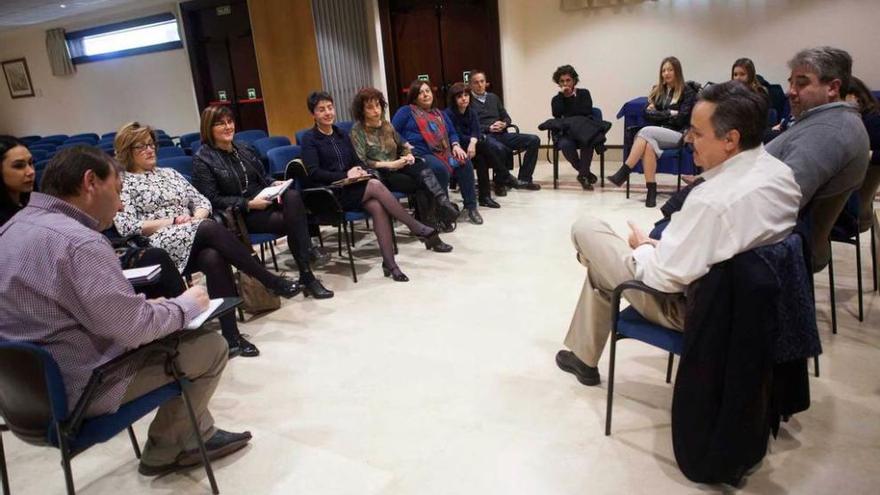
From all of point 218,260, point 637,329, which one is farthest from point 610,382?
point 218,260

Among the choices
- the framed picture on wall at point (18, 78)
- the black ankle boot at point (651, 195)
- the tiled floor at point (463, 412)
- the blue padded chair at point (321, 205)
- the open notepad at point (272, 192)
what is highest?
the framed picture on wall at point (18, 78)

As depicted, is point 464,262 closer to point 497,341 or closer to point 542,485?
point 497,341

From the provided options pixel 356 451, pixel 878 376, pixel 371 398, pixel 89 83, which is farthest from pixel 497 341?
pixel 89 83

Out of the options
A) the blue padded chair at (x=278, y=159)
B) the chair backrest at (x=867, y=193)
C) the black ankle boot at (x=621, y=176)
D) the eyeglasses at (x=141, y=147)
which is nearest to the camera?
the chair backrest at (x=867, y=193)

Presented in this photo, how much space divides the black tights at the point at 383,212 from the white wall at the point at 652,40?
159 inches

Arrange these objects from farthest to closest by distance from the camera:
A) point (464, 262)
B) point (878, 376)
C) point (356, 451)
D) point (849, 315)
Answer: point (464, 262) < point (849, 315) < point (878, 376) < point (356, 451)

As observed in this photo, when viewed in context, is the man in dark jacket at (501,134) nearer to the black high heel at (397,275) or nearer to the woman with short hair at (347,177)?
the woman with short hair at (347,177)

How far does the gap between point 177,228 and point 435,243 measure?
1781 millimetres

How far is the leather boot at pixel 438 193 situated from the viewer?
4477 millimetres

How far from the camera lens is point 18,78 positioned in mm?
12297

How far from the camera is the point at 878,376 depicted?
2.32 meters

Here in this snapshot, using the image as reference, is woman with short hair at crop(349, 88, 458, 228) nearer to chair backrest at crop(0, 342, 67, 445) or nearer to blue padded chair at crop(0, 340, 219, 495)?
blue padded chair at crop(0, 340, 219, 495)

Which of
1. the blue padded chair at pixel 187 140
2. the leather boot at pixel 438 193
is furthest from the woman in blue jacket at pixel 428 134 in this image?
the blue padded chair at pixel 187 140

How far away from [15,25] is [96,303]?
40.2 feet
